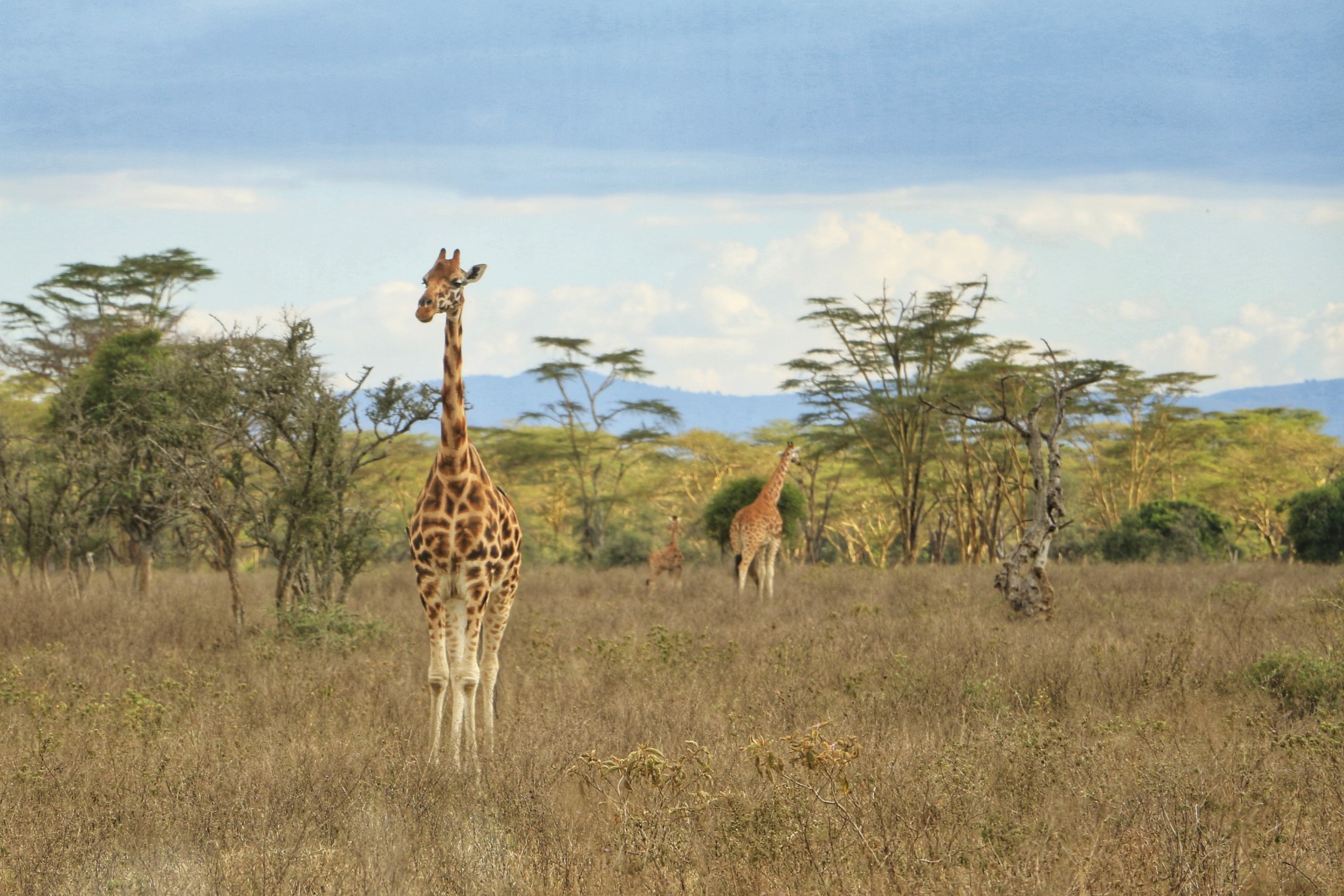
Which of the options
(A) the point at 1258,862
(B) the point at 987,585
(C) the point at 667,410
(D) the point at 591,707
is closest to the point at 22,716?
(D) the point at 591,707

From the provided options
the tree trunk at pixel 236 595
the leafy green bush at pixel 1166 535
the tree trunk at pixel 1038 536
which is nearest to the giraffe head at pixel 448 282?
the tree trunk at pixel 236 595

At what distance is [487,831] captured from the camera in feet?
17.2

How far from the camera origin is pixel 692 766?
628 cm

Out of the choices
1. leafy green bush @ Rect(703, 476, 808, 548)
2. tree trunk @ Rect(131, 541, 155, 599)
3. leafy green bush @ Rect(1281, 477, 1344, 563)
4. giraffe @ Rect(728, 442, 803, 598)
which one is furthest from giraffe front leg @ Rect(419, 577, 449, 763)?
leafy green bush @ Rect(1281, 477, 1344, 563)

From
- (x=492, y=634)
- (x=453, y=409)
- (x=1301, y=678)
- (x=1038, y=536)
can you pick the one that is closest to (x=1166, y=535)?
(x=1038, y=536)

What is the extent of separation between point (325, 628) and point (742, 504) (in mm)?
12284

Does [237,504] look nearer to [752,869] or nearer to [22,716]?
[22,716]

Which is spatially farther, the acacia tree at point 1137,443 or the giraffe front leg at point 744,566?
the acacia tree at point 1137,443

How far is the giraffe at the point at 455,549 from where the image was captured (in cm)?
702

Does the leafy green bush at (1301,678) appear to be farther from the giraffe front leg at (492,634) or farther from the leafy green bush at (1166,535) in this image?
the leafy green bush at (1166,535)

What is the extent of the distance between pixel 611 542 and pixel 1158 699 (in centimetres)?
1868

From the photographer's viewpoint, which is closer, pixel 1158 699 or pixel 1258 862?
pixel 1258 862

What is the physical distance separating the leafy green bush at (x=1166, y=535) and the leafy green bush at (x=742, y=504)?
6.25m

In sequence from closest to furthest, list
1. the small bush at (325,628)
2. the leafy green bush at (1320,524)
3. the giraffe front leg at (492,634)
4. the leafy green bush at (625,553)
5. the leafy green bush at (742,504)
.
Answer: the giraffe front leg at (492,634) → the small bush at (325,628) → the leafy green bush at (1320,524) → the leafy green bush at (742,504) → the leafy green bush at (625,553)
